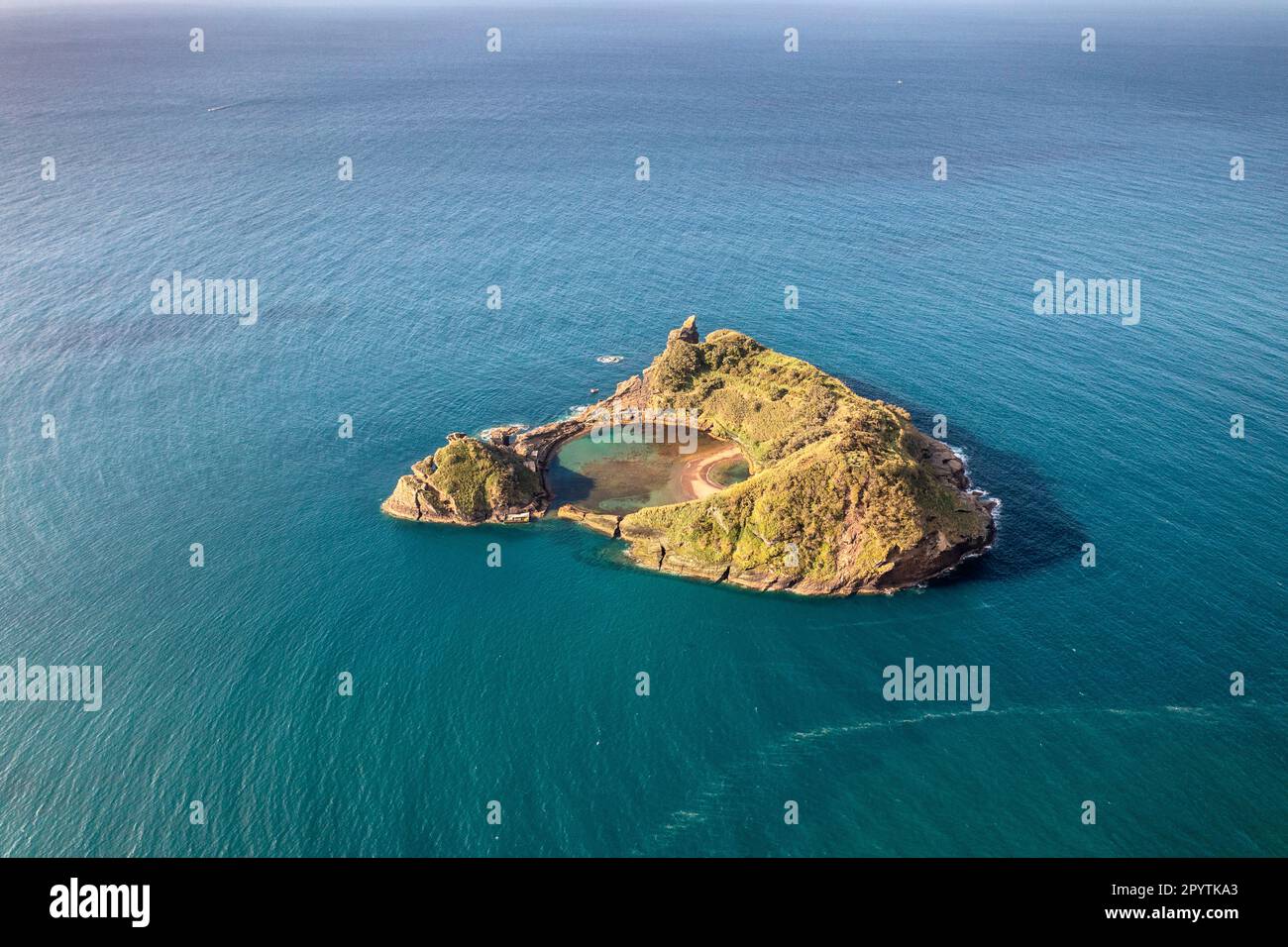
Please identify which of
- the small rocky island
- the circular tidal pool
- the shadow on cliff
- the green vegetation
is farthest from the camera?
the circular tidal pool

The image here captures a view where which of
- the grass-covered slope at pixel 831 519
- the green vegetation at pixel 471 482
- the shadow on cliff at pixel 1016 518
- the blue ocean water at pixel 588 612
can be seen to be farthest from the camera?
the green vegetation at pixel 471 482

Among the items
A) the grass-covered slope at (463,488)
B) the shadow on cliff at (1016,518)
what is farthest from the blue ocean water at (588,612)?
the grass-covered slope at (463,488)

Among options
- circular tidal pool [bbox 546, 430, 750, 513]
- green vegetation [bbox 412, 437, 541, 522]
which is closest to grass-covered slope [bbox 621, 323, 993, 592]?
circular tidal pool [bbox 546, 430, 750, 513]

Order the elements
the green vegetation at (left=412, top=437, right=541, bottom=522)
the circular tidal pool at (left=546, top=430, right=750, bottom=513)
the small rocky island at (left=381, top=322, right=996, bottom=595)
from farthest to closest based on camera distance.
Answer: the circular tidal pool at (left=546, top=430, right=750, bottom=513) → the green vegetation at (left=412, top=437, right=541, bottom=522) → the small rocky island at (left=381, top=322, right=996, bottom=595)

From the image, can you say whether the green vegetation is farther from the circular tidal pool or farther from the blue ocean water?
the circular tidal pool

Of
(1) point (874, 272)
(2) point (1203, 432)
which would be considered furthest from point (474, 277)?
(2) point (1203, 432)

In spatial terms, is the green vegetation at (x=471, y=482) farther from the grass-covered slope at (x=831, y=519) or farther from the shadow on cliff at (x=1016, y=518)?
the shadow on cliff at (x=1016, y=518)

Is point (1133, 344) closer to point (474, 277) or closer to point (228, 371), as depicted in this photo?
point (474, 277)
